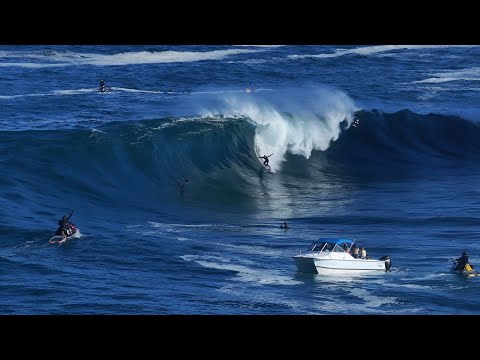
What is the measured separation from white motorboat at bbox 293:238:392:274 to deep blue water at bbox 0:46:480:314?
46 cm

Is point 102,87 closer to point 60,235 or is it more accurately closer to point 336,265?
point 60,235

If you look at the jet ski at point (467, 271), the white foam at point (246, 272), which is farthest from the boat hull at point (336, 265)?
the jet ski at point (467, 271)

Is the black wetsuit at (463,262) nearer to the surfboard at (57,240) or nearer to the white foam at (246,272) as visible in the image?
the white foam at (246,272)

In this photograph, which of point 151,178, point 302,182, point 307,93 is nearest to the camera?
point 151,178

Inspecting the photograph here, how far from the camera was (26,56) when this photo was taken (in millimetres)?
88438

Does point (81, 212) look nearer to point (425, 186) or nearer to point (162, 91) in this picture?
point (425, 186)

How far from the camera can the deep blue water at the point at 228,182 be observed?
101 feet

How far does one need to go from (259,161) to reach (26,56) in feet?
126

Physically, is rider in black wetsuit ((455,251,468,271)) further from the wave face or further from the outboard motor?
the wave face

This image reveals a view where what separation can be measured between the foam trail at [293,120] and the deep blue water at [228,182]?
0.13 m

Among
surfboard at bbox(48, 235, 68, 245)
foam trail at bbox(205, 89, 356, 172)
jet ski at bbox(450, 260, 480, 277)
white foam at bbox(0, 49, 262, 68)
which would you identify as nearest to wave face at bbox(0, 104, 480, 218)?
foam trail at bbox(205, 89, 356, 172)

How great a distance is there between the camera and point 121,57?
Result: 3595 inches
